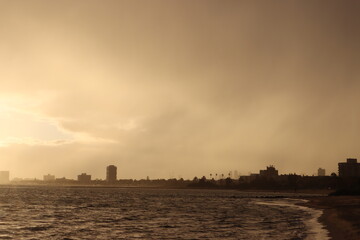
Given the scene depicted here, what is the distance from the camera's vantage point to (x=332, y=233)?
4838cm

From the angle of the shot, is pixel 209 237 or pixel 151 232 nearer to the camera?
pixel 209 237

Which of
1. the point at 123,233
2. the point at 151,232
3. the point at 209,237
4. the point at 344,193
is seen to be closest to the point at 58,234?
the point at 123,233

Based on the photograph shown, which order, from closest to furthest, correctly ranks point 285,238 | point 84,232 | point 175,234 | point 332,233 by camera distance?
point 285,238 < point 332,233 < point 175,234 < point 84,232

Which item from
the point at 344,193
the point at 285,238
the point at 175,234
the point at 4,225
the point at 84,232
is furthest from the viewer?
the point at 344,193

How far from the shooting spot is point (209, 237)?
159 feet

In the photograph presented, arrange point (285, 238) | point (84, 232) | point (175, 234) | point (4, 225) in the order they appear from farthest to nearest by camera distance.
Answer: point (4, 225), point (84, 232), point (175, 234), point (285, 238)

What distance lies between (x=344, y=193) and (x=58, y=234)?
170 metres

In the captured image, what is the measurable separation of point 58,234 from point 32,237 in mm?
4033

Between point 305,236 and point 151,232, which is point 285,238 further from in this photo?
point 151,232

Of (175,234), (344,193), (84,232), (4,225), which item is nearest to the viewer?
(175,234)

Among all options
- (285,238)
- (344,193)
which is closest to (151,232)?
(285,238)

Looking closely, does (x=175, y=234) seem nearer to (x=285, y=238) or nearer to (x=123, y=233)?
(x=123, y=233)

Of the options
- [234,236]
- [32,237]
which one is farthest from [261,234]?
[32,237]

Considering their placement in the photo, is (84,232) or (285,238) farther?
(84,232)
